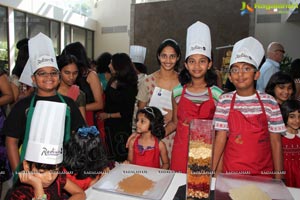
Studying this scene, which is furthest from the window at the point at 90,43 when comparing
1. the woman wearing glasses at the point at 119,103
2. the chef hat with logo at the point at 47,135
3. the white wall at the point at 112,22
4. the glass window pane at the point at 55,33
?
the chef hat with logo at the point at 47,135

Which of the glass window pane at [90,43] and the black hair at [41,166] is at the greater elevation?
the glass window pane at [90,43]

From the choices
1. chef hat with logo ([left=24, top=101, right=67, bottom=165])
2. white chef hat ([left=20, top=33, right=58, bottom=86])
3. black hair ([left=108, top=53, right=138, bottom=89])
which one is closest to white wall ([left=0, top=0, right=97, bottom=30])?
black hair ([left=108, top=53, right=138, bottom=89])

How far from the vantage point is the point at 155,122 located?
5.50 ft

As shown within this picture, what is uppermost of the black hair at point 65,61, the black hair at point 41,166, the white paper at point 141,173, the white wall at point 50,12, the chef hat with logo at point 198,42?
the white wall at point 50,12

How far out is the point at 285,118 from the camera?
176cm

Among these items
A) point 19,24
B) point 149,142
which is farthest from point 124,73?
point 19,24

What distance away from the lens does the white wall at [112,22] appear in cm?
851

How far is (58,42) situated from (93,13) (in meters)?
1.98

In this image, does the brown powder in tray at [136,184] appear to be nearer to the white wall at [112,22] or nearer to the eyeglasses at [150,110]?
the eyeglasses at [150,110]

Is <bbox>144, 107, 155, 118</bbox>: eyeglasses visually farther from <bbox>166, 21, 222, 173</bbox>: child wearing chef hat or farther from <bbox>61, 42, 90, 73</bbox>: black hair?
<bbox>61, 42, 90, 73</bbox>: black hair

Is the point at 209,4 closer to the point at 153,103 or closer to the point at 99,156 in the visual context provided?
the point at 153,103

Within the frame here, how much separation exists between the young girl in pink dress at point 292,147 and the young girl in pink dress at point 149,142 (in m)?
0.76

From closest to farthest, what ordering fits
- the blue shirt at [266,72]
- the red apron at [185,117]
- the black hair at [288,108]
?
1. the red apron at [185,117]
2. the black hair at [288,108]
3. the blue shirt at [266,72]

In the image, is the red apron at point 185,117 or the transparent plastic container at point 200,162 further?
the red apron at point 185,117
